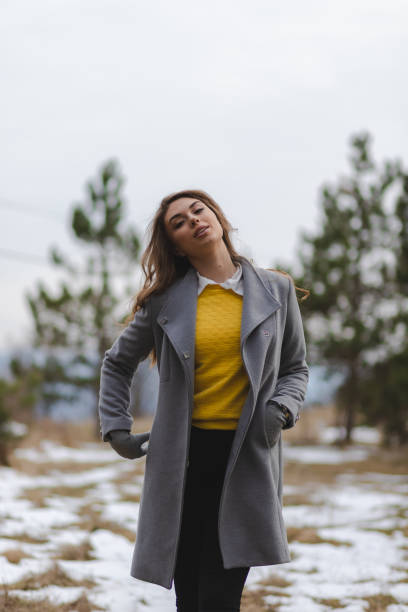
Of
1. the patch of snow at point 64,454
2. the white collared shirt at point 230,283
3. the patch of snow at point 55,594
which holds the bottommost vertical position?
the patch of snow at point 64,454

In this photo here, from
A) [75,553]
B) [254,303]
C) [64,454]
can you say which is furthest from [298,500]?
[64,454]

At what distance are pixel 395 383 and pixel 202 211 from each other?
11287 millimetres

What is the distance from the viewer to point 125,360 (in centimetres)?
252

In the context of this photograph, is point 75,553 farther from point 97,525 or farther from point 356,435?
point 356,435

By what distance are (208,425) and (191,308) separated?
1.38ft

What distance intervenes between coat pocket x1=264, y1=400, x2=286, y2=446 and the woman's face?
0.65 metres

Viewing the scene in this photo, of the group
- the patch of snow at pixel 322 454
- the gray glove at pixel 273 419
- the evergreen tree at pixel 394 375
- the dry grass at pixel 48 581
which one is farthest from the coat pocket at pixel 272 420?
the patch of snow at pixel 322 454

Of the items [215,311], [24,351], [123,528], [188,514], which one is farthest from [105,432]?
[24,351]

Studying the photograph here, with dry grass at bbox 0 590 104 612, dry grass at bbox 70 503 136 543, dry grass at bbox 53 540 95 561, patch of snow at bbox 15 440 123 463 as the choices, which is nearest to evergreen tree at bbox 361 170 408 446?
patch of snow at bbox 15 440 123 463

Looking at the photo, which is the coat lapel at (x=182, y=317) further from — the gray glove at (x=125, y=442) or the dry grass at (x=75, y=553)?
the dry grass at (x=75, y=553)

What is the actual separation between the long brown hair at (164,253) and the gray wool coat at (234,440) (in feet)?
0.40

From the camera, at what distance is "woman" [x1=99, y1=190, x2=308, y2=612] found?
2271mm

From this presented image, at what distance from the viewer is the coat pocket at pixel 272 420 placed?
2.28 m

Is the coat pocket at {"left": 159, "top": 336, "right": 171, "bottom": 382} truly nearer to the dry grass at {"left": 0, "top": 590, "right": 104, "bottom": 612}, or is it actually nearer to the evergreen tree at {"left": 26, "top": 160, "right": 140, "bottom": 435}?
the dry grass at {"left": 0, "top": 590, "right": 104, "bottom": 612}
